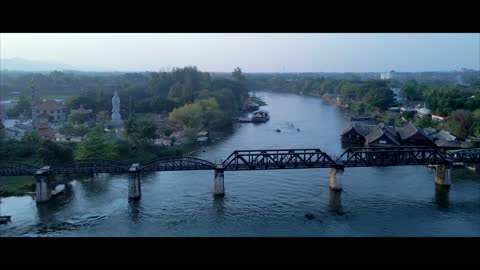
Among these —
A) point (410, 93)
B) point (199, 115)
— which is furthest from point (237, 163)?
point (410, 93)

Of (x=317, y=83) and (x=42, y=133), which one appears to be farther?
(x=317, y=83)

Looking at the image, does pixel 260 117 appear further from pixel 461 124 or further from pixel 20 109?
pixel 20 109

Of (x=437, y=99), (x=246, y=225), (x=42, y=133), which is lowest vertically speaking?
(x=246, y=225)

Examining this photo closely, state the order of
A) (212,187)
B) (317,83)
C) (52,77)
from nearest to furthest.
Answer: (212,187) → (52,77) → (317,83)

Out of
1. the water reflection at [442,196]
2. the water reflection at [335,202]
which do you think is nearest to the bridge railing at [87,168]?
the water reflection at [335,202]

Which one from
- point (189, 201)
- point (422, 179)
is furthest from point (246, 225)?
point (422, 179)
